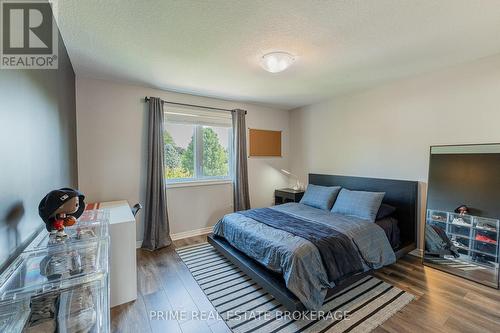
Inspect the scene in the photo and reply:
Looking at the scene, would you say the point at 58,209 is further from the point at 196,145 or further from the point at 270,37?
the point at 196,145

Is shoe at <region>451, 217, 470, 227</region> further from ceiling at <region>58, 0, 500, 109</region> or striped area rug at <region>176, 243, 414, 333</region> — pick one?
ceiling at <region>58, 0, 500, 109</region>

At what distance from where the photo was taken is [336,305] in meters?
2.04

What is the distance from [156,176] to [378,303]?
10.1 ft

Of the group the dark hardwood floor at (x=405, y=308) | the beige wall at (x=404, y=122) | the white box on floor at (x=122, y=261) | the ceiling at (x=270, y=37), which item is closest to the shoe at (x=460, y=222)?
the beige wall at (x=404, y=122)

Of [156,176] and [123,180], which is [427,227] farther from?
[123,180]

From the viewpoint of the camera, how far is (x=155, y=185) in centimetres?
327

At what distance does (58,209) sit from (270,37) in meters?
2.03

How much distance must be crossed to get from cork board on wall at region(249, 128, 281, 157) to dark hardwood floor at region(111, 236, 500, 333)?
8.39 ft

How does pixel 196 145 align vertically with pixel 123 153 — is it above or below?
above

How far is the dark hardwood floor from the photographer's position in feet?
5.85

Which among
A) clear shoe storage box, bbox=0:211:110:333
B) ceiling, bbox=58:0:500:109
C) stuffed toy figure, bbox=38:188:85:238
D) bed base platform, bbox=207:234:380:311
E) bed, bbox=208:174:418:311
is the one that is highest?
ceiling, bbox=58:0:500:109

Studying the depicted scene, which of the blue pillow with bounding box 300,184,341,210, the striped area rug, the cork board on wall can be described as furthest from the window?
the striped area rug

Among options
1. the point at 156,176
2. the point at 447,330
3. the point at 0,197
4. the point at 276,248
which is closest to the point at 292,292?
the point at 276,248

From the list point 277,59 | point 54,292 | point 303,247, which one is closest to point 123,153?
point 277,59
